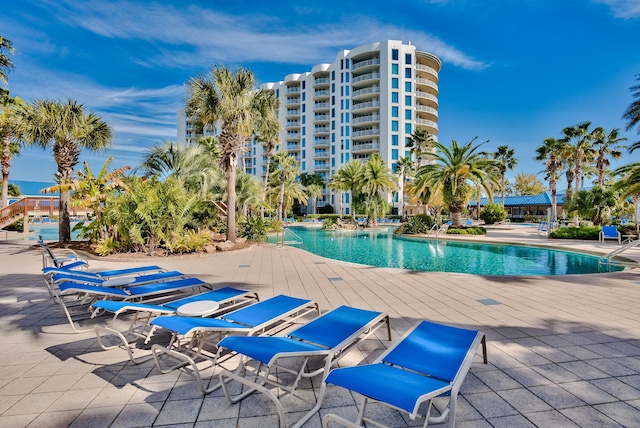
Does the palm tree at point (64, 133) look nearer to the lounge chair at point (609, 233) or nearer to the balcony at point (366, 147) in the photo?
the lounge chair at point (609, 233)

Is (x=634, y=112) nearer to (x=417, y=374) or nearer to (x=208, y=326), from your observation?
(x=417, y=374)

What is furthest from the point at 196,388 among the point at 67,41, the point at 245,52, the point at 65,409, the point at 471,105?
the point at 471,105

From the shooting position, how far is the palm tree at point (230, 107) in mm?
14617

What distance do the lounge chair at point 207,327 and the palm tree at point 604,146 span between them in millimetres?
37162

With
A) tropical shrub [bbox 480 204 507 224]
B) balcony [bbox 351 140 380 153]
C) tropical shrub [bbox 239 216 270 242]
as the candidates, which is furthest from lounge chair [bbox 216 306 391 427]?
balcony [bbox 351 140 380 153]

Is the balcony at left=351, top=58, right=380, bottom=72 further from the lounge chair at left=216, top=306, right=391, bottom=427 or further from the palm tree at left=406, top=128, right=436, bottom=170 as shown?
the lounge chair at left=216, top=306, right=391, bottom=427

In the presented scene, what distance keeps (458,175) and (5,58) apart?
1047 inches

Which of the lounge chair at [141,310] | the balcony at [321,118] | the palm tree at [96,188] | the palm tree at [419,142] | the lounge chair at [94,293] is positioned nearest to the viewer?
the lounge chair at [141,310]

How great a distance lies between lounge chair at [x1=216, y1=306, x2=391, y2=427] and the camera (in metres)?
2.47

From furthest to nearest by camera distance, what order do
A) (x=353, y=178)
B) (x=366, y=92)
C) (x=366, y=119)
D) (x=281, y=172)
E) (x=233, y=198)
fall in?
(x=366, y=119), (x=366, y=92), (x=281, y=172), (x=353, y=178), (x=233, y=198)

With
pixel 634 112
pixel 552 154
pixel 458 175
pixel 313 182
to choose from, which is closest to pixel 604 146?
pixel 552 154

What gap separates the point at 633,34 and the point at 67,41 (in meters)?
30.4

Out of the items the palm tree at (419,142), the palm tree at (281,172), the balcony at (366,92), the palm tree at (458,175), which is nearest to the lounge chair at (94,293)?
the palm tree at (458,175)

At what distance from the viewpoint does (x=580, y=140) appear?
2994cm
